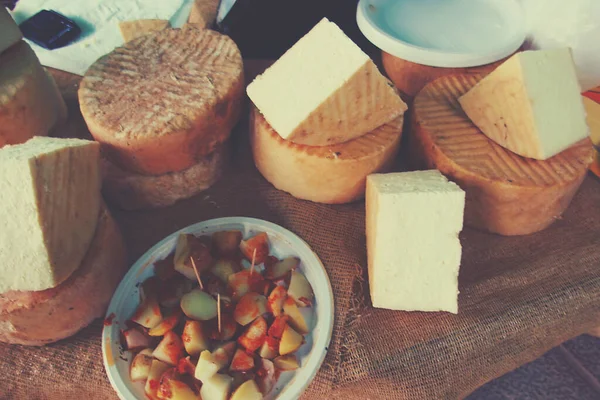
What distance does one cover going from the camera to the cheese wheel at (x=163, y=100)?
145 centimetres

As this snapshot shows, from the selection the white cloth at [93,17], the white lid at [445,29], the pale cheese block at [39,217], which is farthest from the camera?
the white cloth at [93,17]

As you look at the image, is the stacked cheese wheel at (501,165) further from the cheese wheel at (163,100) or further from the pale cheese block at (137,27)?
the pale cheese block at (137,27)

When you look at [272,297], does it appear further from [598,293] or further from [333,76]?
[598,293]

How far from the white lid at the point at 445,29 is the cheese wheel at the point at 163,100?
0.55 m

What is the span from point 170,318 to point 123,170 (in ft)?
1.70

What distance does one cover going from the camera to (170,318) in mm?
1357

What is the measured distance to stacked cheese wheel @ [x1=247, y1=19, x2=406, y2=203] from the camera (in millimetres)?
1359

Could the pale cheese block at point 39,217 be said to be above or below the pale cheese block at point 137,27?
below

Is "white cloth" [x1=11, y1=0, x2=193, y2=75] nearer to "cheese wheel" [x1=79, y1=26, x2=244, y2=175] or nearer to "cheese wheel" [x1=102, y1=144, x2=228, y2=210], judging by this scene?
"cheese wheel" [x1=79, y1=26, x2=244, y2=175]

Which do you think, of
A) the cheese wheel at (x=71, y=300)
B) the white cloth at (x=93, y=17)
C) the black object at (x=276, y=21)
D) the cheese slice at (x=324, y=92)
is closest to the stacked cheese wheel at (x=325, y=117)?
the cheese slice at (x=324, y=92)

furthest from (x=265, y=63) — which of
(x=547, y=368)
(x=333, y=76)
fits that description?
(x=547, y=368)

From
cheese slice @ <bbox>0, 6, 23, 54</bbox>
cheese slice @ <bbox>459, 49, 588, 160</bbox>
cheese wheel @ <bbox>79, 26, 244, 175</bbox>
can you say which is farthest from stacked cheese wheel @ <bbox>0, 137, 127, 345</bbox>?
cheese slice @ <bbox>459, 49, 588, 160</bbox>

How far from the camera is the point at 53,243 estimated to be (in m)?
1.21

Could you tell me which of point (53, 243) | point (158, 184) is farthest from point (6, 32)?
point (53, 243)
